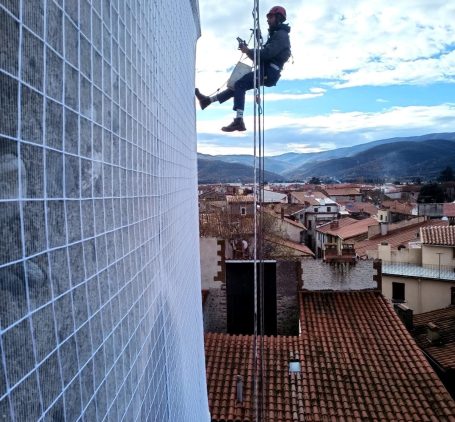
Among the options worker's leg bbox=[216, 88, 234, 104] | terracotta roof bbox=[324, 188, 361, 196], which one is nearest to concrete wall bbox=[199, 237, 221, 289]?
worker's leg bbox=[216, 88, 234, 104]

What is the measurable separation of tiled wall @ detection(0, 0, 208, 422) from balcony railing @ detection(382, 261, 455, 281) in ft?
56.1

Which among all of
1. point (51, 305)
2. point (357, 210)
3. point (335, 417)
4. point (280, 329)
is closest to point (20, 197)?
point (51, 305)

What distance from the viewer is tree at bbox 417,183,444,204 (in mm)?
46750

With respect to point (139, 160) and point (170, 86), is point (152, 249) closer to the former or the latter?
point (139, 160)

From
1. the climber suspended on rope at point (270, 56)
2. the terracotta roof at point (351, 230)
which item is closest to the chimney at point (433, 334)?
the climber suspended on rope at point (270, 56)

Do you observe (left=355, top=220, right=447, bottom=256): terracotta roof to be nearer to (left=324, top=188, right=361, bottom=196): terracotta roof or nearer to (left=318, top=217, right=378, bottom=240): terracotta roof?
(left=318, top=217, right=378, bottom=240): terracotta roof

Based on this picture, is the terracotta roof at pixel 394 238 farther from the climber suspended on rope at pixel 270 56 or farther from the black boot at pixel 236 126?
the climber suspended on rope at pixel 270 56

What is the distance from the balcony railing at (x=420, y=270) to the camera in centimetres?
1714

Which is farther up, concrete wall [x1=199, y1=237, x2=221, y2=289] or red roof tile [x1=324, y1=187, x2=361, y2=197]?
red roof tile [x1=324, y1=187, x2=361, y2=197]

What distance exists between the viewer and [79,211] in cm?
112

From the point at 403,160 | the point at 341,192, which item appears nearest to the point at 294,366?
the point at 341,192

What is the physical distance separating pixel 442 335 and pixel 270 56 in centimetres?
1078

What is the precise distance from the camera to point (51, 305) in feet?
3.10

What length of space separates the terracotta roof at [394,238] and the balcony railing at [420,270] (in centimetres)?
259
